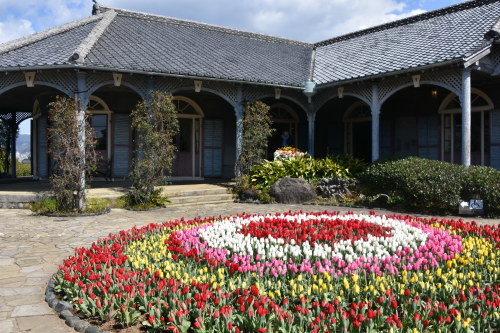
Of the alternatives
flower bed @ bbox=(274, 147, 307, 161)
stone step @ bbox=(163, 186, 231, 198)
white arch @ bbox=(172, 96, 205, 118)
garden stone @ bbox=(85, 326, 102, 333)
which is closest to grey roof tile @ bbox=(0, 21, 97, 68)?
white arch @ bbox=(172, 96, 205, 118)

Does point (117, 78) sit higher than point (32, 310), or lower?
higher

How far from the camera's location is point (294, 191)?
11.9m

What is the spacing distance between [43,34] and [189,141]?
5612mm

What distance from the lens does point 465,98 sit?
10.8 meters

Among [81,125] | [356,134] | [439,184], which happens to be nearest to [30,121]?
[81,125]

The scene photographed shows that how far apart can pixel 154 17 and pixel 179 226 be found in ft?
39.3

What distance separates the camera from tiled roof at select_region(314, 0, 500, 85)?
11961 mm

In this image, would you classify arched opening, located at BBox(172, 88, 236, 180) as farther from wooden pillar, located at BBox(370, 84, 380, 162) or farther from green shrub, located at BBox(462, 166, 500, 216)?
green shrub, located at BBox(462, 166, 500, 216)

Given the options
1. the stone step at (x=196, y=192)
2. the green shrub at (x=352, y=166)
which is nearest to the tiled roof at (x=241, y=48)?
the green shrub at (x=352, y=166)

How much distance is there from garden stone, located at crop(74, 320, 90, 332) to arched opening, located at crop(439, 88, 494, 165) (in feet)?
40.9

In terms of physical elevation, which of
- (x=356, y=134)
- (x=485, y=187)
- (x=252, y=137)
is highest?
(x=356, y=134)

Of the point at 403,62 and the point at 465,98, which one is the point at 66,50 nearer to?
the point at 403,62

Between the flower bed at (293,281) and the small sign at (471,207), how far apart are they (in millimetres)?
3317

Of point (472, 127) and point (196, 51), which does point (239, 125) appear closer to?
point (196, 51)
